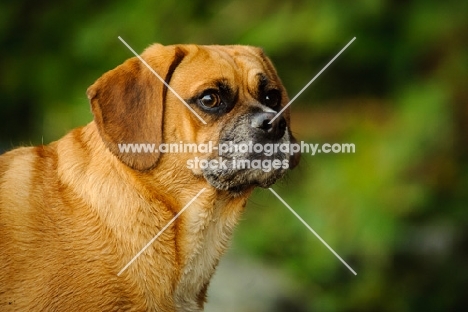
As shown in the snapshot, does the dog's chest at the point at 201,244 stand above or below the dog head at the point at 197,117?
below

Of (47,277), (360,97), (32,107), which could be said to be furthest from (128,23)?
(47,277)

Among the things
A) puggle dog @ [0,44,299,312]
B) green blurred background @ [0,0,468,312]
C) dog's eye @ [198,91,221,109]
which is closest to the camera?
puggle dog @ [0,44,299,312]

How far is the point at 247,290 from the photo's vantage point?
5.41 meters

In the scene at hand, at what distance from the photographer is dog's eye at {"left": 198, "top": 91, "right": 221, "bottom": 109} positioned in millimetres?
3379

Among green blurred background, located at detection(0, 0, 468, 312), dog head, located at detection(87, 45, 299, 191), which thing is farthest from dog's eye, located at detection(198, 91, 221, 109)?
green blurred background, located at detection(0, 0, 468, 312)

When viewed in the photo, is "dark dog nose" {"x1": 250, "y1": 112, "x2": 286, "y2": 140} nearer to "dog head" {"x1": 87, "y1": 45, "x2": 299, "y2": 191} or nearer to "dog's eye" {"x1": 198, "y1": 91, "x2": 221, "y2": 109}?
"dog head" {"x1": 87, "y1": 45, "x2": 299, "y2": 191}

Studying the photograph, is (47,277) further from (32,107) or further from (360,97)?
(360,97)

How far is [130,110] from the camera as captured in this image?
3.26 metres

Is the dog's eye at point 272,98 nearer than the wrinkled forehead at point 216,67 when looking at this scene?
No

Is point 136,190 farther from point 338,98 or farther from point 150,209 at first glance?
point 338,98

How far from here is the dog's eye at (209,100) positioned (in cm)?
338

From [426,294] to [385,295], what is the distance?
339 millimetres

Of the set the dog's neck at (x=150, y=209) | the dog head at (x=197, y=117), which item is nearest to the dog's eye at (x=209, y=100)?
the dog head at (x=197, y=117)

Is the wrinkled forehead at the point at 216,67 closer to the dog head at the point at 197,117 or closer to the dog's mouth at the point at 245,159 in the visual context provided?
the dog head at the point at 197,117
